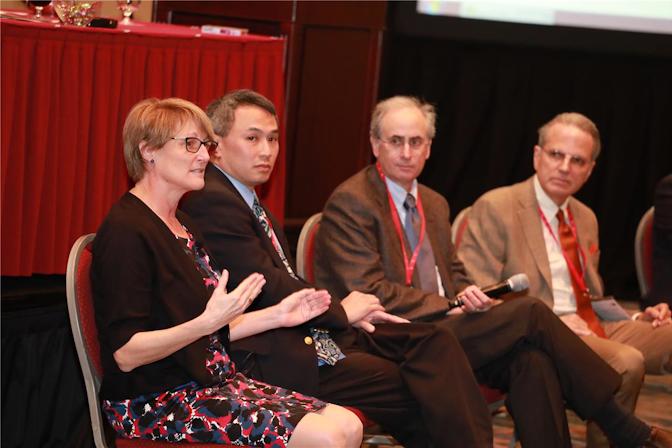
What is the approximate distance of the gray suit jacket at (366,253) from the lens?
3740 millimetres

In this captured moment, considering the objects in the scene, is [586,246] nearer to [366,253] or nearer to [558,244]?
[558,244]

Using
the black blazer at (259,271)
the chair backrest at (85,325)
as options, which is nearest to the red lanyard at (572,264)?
the black blazer at (259,271)

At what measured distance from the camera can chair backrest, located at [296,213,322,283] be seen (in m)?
3.82

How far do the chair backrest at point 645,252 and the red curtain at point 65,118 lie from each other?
6.71 feet

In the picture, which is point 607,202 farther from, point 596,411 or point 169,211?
point 169,211

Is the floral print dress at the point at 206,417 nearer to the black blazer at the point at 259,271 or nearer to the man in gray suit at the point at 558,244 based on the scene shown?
the black blazer at the point at 259,271

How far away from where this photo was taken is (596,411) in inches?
144

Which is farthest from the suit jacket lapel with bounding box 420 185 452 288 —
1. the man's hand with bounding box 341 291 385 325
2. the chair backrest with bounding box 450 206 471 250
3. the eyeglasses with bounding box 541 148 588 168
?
the eyeglasses with bounding box 541 148 588 168

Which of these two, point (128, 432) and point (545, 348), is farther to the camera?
point (545, 348)

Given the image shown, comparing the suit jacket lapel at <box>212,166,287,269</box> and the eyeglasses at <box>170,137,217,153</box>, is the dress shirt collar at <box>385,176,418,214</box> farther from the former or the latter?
the eyeglasses at <box>170,137,217,153</box>

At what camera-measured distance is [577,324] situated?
421 centimetres

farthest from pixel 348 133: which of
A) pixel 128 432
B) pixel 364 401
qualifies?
pixel 128 432

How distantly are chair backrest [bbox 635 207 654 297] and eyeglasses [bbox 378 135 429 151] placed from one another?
3.85 feet

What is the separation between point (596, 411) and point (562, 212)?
3.41 ft
